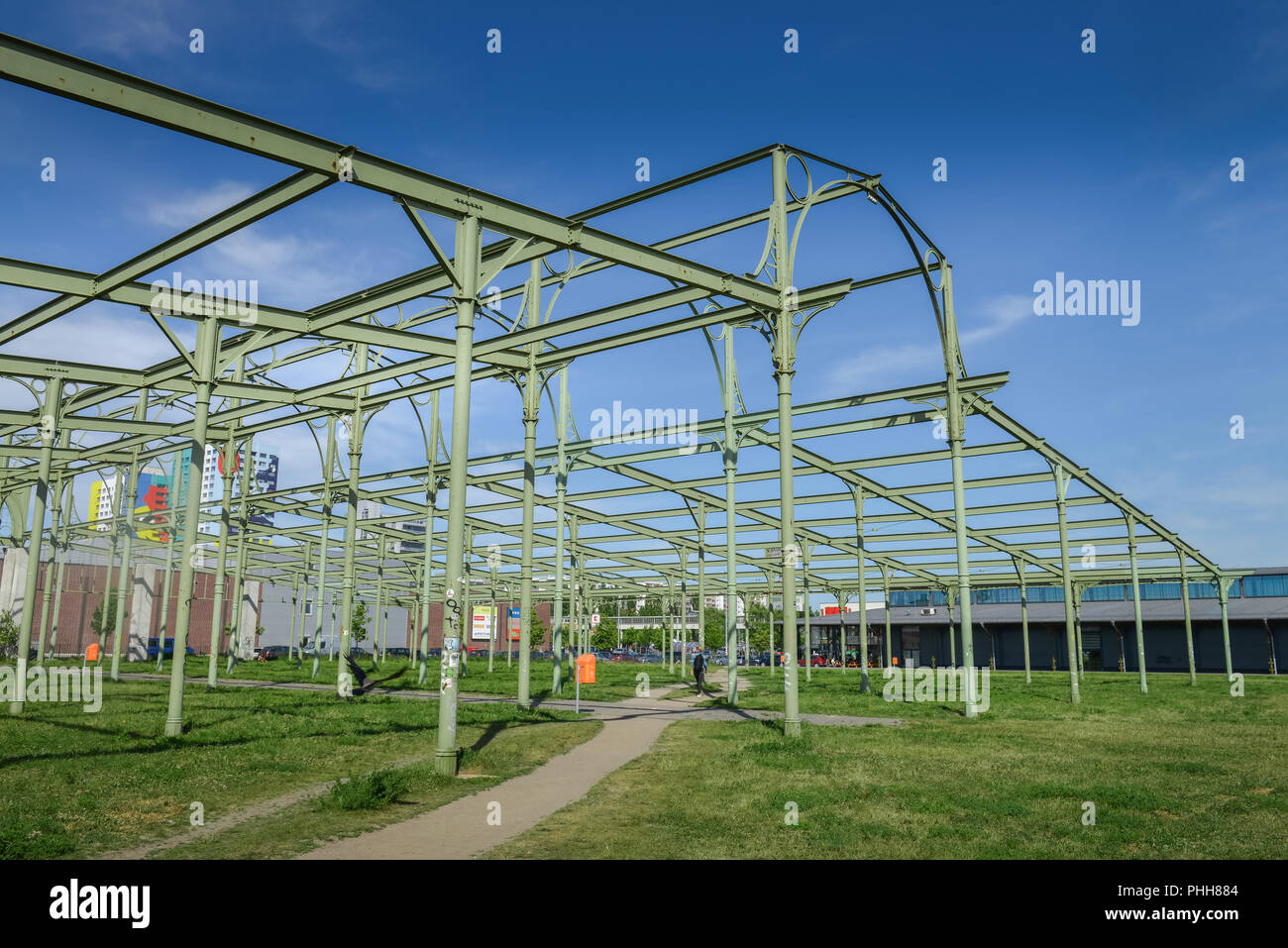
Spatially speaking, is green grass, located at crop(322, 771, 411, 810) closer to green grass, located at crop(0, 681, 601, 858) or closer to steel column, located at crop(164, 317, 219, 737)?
green grass, located at crop(0, 681, 601, 858)

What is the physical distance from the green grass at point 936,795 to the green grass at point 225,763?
7.34ft

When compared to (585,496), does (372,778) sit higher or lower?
lower

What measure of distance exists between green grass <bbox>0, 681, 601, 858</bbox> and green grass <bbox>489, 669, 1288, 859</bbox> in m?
2.24

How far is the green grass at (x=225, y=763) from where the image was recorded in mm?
8109

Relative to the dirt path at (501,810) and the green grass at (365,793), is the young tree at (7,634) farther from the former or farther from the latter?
the green grass at (365,793)

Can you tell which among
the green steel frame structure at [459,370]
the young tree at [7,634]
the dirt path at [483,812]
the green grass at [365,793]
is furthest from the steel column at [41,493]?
the young tree at [7,634]

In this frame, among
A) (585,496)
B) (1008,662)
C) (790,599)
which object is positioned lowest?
(1008,662)

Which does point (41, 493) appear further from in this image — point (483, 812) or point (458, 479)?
point (483, 812)

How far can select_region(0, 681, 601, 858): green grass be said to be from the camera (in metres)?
8.11

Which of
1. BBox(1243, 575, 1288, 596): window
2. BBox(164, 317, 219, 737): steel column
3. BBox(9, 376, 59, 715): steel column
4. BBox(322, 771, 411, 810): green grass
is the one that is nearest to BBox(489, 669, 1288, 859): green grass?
BBox(322, 771, 411, 810): green grass

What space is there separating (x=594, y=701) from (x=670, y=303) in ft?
48.5
